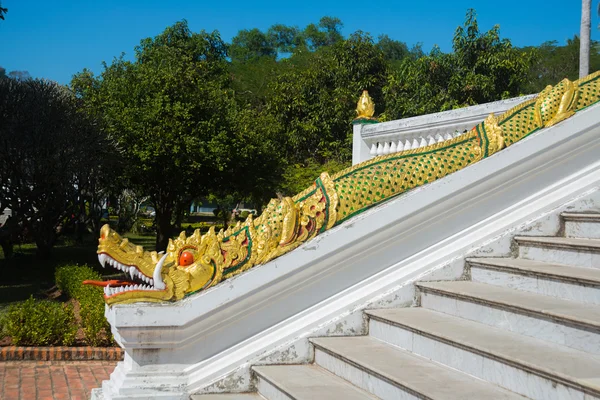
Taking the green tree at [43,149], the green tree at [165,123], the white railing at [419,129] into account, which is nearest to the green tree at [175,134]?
the green tree at [165,123]

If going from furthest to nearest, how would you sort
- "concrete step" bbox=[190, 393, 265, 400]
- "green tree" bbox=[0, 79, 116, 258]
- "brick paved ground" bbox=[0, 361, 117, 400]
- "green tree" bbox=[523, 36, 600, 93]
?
"green tree" bbox=[523, 36, 600, 93] → "green tree" bbox=[0, 79, 116, 258] → "brick paved ground" bbox=[0, 361, 117, 400] → "concrete step" bbox=[190, 393, 265, 400]

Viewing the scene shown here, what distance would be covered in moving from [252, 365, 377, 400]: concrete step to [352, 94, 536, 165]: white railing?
3.02 m

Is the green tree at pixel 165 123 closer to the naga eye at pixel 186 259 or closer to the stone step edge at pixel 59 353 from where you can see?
the stone step edge at pixel 59 353

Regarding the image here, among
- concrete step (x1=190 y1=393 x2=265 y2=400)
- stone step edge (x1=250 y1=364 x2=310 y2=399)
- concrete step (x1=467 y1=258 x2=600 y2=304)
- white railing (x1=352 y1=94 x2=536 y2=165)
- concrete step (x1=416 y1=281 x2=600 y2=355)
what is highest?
white railing (x1=352 y1=94 x2=536 y2=165)

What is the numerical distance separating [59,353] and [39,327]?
0.50 m

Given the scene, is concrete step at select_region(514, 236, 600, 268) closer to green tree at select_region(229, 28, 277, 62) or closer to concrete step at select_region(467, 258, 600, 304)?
concrete step at select_region(467, 258, 600, 304)

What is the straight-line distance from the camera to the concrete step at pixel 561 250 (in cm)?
366

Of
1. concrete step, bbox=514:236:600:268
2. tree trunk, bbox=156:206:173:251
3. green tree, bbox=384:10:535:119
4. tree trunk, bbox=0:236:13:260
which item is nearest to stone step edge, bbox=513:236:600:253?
concrete step, bbox=514:236:600:268

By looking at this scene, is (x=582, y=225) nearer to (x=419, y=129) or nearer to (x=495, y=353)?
(x=495, y=353)

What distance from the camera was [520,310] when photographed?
3215 mm

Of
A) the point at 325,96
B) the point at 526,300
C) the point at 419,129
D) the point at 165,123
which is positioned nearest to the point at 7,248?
the point at 165,123

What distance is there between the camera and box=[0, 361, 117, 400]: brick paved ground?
17.6ft

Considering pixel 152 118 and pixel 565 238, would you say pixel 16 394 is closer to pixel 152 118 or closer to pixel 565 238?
pixel 565 238

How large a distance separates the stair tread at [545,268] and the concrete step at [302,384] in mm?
1139
